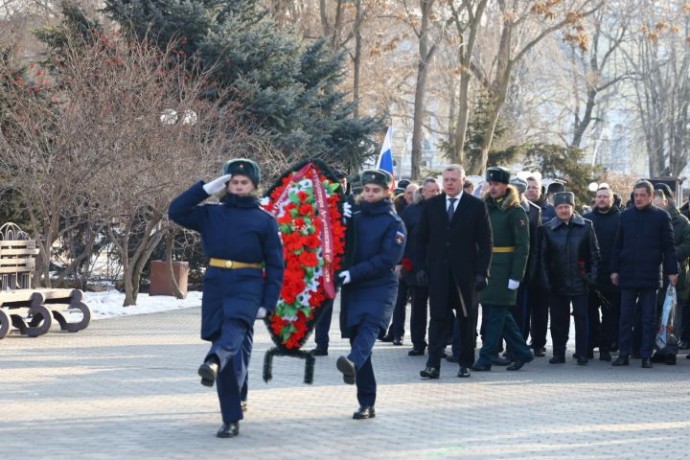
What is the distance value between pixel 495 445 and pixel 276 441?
150cm

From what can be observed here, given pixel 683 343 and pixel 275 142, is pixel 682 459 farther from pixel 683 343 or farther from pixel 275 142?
pixel 275 142

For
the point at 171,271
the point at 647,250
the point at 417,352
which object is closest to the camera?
the point at 647,250

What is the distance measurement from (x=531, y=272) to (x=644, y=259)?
49.0 inches

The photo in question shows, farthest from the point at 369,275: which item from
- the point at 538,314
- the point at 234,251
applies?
the point at 538,314

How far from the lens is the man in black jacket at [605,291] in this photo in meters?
15.6

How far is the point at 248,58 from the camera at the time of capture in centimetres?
Answer: 2734

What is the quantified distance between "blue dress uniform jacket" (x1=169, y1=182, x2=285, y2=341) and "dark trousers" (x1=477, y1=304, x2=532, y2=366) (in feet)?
15.6

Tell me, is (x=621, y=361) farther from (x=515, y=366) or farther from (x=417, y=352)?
(x=417, y=352)

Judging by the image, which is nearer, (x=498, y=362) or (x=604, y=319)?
(x=498, y=362)

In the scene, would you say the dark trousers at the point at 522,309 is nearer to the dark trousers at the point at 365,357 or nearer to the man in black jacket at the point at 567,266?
the man in black jacket at the point at 567,266

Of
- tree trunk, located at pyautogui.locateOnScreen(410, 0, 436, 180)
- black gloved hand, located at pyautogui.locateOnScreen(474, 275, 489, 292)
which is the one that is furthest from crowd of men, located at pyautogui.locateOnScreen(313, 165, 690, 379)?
tree trunk, located at pyautogui.locateOnScreen(410, 0, 436, 180)

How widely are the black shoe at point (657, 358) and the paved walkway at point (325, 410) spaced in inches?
10.2

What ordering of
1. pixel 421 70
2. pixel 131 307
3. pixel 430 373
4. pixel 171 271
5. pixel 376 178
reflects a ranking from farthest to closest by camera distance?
pixel 421 70 → pixel 171 271 → pixel 131 307 → pixel 430 373 → pixel 376 178

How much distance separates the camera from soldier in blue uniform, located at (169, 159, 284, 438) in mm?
9398
